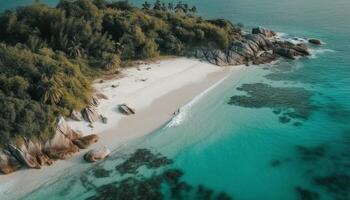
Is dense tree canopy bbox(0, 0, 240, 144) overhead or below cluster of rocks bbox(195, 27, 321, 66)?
overhead

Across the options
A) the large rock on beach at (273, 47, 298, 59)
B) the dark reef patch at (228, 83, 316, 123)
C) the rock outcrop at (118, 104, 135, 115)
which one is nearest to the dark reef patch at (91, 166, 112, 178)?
the rock outcrop at (118, 104, 135, 115)

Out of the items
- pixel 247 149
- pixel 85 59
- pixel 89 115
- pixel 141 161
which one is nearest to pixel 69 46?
pixel 85 59

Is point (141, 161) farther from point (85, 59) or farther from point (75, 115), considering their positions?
point (85, 59)

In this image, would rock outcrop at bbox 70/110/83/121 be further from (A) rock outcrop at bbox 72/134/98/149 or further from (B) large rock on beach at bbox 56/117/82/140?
(A) rock outcrop at bbox 72/134/98/149

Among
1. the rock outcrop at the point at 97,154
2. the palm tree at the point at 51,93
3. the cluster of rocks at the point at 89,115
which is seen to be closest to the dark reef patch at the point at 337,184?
the rock outcrop at the point at 97,154

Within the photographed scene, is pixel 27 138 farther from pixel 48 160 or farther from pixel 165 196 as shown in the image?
pixel 165 196

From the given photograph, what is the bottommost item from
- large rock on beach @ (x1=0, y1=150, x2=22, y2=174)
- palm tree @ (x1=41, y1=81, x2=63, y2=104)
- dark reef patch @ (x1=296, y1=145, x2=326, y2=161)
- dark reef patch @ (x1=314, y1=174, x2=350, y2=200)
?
dark reef patch @ (x1=314, y1=174, x2=350, y2=200)

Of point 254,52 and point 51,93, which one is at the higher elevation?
point 51,93
